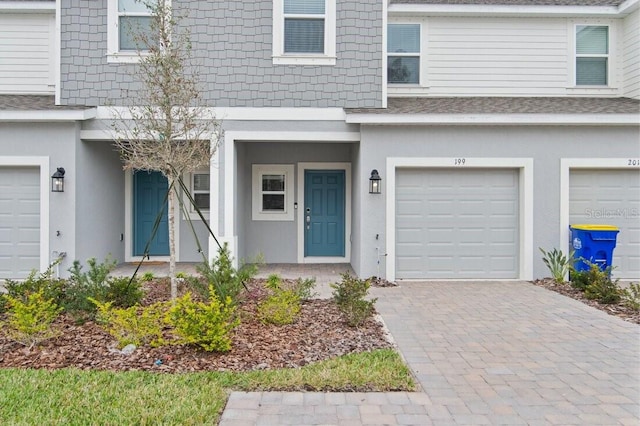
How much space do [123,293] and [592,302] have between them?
7.28m

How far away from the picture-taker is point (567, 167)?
30.9ft

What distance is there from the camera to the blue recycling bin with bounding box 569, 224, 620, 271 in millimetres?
8914

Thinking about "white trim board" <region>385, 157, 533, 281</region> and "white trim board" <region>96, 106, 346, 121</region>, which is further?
"white trim board" <region>96, 106, 346, 121</region>

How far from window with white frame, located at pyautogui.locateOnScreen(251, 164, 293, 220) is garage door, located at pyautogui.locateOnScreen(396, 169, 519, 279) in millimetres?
3256

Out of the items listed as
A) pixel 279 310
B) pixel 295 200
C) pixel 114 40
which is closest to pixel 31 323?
pixel 279 310

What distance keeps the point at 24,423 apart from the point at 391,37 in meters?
10.7

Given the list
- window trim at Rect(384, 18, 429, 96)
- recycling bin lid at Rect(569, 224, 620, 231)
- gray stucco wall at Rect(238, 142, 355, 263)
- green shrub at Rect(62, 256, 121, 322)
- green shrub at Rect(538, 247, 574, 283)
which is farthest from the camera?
gray stucco wall at Rect(238, 142, 355, 263)

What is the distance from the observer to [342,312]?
6.62m

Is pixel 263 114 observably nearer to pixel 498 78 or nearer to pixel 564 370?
pixel 498 78

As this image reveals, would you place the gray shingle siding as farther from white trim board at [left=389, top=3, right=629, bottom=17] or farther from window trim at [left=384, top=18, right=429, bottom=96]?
white trim board at [left=389, top=3, right=629, bottom=17]

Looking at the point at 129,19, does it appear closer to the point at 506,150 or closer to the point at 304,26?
the point at 304,26

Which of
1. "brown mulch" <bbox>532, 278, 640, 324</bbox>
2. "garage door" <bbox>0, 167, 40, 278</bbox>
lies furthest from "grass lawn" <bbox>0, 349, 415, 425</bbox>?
"garage door" <bbox>0, 167, 40, 278</bbox>

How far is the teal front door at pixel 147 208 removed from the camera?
11.8 m

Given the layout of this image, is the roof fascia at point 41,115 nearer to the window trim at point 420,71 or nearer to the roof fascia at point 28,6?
the roof fascia at point 28,6
